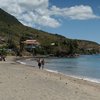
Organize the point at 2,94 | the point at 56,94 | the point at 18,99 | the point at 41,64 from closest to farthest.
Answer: the point at 18,99 → the point at 2,94 → the point at 56,94 → the point at 41,64

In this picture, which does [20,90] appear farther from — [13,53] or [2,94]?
[13,53]

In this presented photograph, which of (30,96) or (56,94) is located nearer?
(30,96)

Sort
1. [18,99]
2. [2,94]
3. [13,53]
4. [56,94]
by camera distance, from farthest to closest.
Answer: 1. [13,53]
2. [56,94]
3. [2,94]
4. [18,99]

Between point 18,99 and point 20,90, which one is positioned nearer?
point 18,99

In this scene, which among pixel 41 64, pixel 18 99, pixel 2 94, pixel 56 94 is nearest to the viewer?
pixel 18 99

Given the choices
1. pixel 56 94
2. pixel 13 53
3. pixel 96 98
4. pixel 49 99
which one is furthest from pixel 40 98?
pixel 13 53

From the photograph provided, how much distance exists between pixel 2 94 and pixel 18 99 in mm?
1577

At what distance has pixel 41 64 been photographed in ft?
201

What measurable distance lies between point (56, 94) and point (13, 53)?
173 meters

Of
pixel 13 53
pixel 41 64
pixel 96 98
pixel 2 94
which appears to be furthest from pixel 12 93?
pixel 13 53

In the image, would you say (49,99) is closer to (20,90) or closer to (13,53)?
(20,90)

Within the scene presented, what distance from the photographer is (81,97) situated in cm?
1794

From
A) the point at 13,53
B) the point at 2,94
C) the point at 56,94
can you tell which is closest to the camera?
the point at 2,94

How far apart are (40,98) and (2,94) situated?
2.12m
